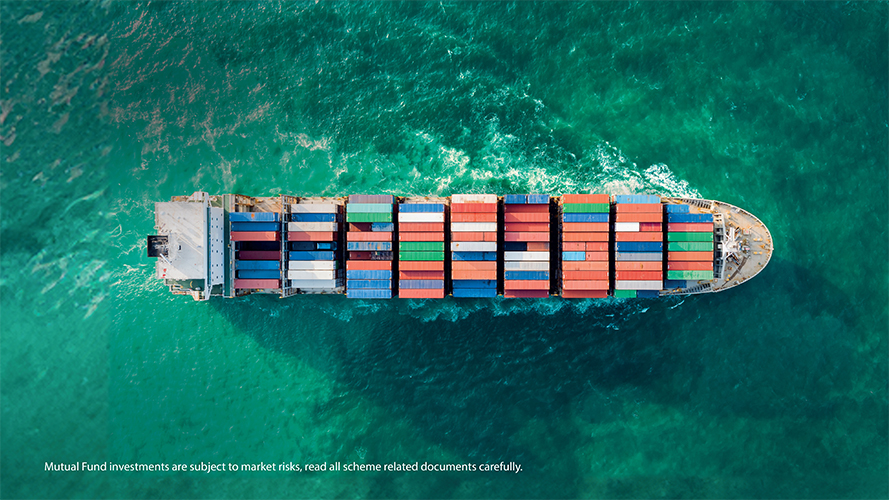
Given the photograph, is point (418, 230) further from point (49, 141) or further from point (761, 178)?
point (49, 141)

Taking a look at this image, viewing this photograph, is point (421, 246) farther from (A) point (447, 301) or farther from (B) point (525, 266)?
(B) point (525, 266)

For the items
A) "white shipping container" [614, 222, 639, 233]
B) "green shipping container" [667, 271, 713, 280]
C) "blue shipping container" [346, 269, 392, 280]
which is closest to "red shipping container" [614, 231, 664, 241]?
"white shipping container" [614, 222, 639, 233]

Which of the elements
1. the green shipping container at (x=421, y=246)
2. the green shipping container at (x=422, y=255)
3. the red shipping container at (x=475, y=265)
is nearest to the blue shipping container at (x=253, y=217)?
the green shipping container at (x=421, y=246)

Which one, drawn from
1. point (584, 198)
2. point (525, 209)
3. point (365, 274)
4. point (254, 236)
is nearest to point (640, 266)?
point (584, 198)

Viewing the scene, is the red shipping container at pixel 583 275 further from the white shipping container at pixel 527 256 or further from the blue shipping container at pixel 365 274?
the blue shipping container at pixel 365 274

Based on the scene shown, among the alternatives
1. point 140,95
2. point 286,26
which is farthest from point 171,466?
point 286,26

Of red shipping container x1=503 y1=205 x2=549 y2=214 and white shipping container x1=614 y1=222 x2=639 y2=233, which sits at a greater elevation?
red shipping container x1=503 y1=205 x2=549 y2=214

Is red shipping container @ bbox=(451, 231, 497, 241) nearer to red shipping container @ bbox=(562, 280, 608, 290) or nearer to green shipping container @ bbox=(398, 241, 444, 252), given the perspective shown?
green shipping container @ bbox=(398, 241, 444, 252)
